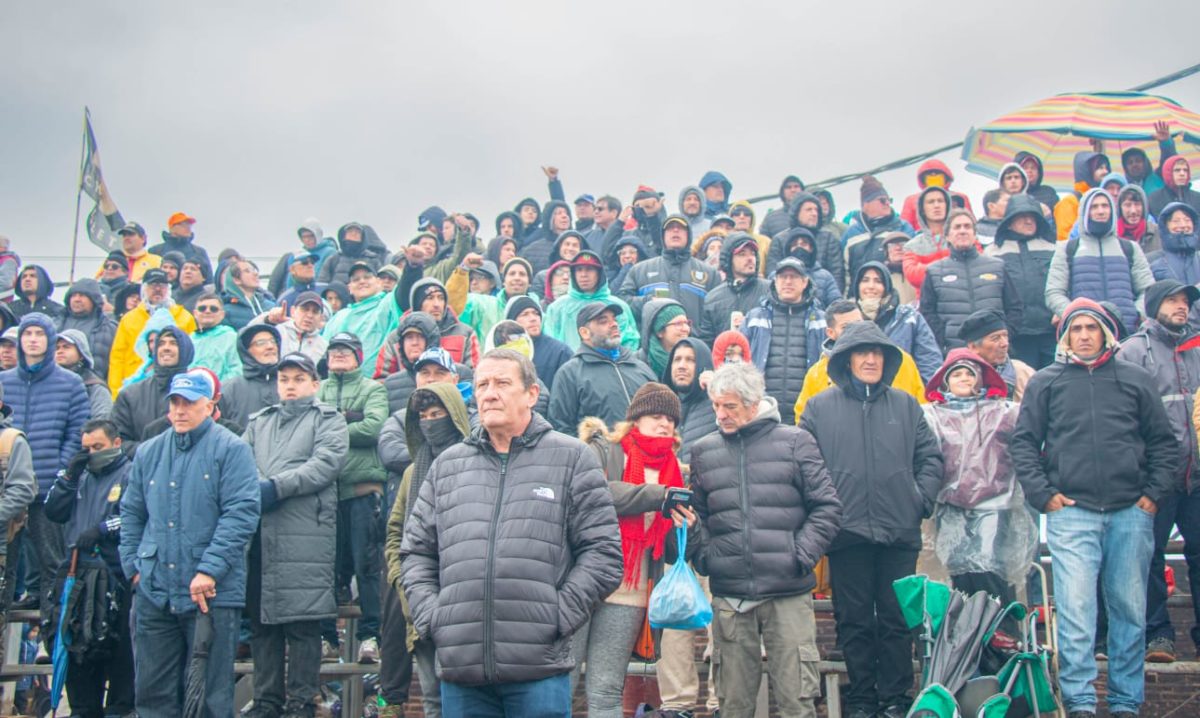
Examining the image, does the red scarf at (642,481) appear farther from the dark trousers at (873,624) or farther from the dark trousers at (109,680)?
the dark trousers at (109,680)

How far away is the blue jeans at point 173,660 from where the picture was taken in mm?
5875

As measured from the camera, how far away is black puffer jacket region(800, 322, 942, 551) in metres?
6.08

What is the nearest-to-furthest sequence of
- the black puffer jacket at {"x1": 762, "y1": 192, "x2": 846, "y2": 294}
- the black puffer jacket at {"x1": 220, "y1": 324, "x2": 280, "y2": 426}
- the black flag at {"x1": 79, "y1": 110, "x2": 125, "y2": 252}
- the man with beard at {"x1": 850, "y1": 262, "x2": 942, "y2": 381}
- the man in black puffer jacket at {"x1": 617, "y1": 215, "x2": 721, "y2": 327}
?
the black puffer jacket at {"x1": 220, "y1": 324, "x2": 280, "y2": 426} < the man with beard at {"x1": 850, "y1": 262, "x2": 942, "y2": 381} < the man in black puffer jacket at {"x1": 617, "y1": 215, "x2": 721, "y2": 327} < the black puffer jacket at {"x1": 762, "y1": 192, "x2": 846, "y2": 294} < the black flag at {"x1": 79, "y1": 110, "x2": 125, "y2": 252}

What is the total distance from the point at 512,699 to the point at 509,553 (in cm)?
56

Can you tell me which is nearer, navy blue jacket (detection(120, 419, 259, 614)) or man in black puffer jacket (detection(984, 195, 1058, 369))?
navy blue jacket (detection(120, 419, 259, 614))

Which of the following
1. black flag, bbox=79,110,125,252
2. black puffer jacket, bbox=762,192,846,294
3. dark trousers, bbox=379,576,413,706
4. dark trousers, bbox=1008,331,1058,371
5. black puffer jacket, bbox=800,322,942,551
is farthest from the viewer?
black flag, bbox=79,110,125,252

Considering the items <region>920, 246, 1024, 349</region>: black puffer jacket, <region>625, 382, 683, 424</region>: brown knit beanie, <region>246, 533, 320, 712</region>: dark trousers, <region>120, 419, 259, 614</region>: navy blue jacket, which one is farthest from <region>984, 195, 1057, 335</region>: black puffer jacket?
<region>120, 419, 259, 614</region>: navy blue jacket

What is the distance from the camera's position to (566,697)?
4.16 metres

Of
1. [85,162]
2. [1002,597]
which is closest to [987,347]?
[1002,597]

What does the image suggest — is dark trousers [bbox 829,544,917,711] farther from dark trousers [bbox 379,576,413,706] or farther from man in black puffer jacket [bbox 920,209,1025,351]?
man in black puffer jacket [bbox 920,209,1025,351]

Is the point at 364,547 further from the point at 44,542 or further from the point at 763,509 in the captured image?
the point at 763,509

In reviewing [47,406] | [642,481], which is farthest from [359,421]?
[47,406]

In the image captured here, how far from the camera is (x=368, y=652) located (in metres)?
7.03

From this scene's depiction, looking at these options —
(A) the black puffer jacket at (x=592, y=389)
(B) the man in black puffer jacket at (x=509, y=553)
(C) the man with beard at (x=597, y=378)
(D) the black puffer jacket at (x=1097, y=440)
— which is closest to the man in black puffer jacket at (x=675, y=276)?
(C) the man with beard at (x=597, y=378)
